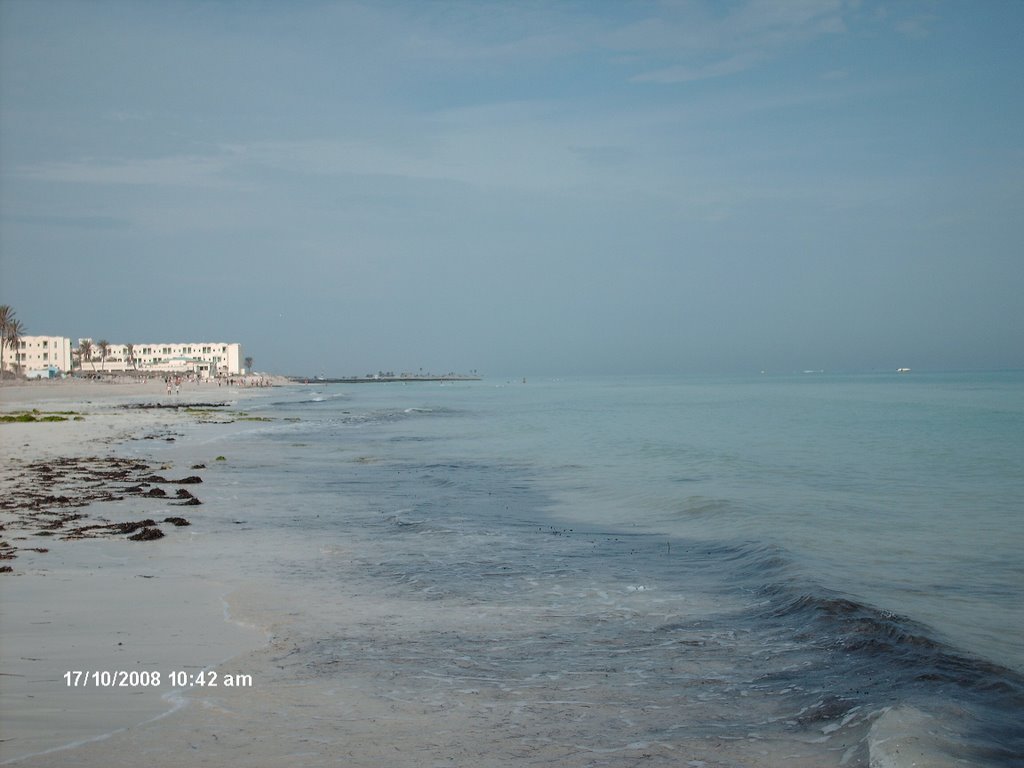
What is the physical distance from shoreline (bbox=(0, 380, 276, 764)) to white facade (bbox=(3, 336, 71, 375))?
155028 mm

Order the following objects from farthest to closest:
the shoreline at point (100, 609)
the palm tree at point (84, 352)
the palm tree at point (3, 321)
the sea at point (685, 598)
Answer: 1. the palm tree at point (84, 352)
2. the palm tree at point (3, 321)
3. the sea at point (685, 598)
4. the shoreline at point (100, 609)

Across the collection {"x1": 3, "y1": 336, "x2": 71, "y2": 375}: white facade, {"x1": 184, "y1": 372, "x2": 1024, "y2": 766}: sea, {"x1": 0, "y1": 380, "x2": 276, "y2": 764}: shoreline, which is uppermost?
{"x1": 3, "y1": 336, "x2": 71, "y2": 375}: white facade

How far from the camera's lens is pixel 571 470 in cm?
2283

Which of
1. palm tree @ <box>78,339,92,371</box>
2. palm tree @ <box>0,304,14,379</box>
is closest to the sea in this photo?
palm tree @ <box>0,304,14,379</box>

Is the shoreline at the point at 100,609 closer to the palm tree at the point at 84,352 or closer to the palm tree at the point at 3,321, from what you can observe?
the palm tree at the point at 3,321

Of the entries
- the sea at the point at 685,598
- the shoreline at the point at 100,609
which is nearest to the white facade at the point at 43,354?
the shoreline at the point at 100,609

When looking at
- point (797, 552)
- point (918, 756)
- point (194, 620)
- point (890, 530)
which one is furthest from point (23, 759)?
point (890, 530)

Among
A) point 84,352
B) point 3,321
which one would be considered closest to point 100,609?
point 3,321

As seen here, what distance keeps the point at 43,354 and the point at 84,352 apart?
19.8 metres

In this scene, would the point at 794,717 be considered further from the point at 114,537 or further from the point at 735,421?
the point at 735,421

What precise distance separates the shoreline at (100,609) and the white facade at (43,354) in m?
155

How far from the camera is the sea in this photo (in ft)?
17.9

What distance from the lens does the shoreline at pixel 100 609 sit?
5.17m

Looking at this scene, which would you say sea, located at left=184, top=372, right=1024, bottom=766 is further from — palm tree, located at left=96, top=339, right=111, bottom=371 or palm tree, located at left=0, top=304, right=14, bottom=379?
palm tree, located at left=96, top=339, right=111, bottom=371
